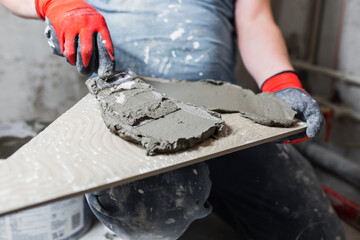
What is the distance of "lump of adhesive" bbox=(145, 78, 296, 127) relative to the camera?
102 cm

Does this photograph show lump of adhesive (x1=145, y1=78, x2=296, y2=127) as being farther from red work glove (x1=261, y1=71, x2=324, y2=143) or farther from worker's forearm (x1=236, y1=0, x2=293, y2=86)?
worker's forearm (x1=236, y1=0, x2=293, y2=86)

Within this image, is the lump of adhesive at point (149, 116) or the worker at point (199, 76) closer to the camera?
the lump of adhesive at point (149, 116)

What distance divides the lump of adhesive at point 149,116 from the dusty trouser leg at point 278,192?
1.63 feet

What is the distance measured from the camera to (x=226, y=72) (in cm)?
140

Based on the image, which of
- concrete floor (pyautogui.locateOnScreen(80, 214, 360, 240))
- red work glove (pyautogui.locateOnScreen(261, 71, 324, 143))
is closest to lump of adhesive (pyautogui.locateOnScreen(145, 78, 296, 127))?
red work glove (pyautogui.locateOnScreen(261, 71, 324, 143))

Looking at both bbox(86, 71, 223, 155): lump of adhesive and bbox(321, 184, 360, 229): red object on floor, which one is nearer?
bbox(86, 71, 223, 155): lump of adhesive

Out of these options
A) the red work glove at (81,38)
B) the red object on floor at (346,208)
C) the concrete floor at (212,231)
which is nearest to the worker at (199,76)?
the red work glove at (81,38)

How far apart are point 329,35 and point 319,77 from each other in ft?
1.01

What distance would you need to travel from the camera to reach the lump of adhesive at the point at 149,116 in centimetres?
81

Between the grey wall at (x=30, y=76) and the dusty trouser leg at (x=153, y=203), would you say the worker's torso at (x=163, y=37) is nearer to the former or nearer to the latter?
the grey wall at (x=30, y=76)

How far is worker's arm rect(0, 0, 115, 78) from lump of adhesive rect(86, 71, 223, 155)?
0.20 ft

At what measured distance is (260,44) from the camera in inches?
56.4

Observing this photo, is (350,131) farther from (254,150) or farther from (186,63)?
(186,63)

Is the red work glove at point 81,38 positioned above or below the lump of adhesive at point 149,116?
above
